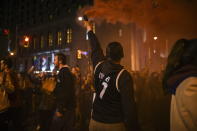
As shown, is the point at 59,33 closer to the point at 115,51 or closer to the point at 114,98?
the point at 115,51

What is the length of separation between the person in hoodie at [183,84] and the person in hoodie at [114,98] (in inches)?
19.8

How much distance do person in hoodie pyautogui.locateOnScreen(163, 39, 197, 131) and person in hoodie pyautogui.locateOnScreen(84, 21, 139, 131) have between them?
1.65ft

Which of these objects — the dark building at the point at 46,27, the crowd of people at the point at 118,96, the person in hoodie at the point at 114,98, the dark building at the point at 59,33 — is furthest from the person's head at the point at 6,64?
the dark building at the point at 46,27

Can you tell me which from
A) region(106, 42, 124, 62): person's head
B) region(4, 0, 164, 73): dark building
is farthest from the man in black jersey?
region(4, 0, 164, 73): dark building

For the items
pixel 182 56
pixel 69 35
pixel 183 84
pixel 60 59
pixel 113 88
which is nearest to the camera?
pixel 183 84

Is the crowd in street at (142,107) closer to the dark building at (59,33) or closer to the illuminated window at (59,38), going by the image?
the dark building at (59,33)

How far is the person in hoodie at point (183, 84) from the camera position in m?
2.14

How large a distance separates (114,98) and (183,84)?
41.5 inches

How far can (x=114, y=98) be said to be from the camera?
3059 millimetres

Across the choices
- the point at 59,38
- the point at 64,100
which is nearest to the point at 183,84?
the point at 64,100

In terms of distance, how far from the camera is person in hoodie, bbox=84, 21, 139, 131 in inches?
112

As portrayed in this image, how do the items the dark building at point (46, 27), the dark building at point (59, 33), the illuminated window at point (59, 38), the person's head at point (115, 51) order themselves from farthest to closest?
the illuminated window at point (59, 38) < the dark building at point (46, 27) < the dark building at point (59, 33) < the person's head at point (115, 51)

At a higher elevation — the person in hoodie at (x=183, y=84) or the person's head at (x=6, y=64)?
the person's head at (x=6, y=64)

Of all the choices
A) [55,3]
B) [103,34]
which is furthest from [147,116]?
[55,3]
